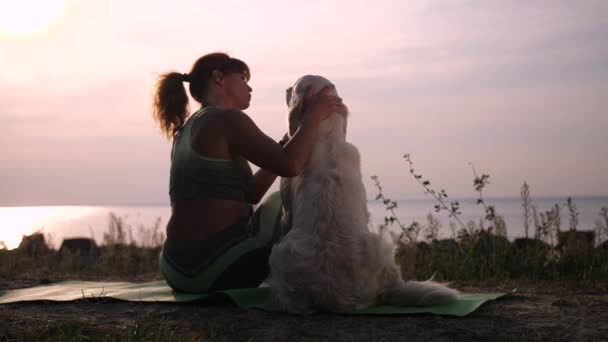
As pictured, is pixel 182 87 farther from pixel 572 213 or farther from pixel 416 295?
pixel 572 213

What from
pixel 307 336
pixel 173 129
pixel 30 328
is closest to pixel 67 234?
pixel 173 129

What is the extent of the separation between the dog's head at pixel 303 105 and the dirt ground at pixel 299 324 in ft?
4.13

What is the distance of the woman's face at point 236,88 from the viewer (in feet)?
16.0

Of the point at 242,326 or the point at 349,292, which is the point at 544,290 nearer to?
the point at 349,292

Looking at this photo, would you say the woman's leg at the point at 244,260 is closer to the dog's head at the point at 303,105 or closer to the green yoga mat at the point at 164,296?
the green yoga mat at the point at 164,296

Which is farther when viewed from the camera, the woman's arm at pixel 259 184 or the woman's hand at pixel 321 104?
the woman's arm at pixel 259 184

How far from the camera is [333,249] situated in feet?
12.7

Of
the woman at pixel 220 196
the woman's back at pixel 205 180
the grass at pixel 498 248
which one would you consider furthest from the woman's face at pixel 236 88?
the grass at pixel 498 248

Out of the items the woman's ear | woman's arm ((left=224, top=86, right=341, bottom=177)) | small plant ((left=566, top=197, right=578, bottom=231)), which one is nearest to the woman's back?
woman's arm ((left=224, top=86, right=341, bottom=177))

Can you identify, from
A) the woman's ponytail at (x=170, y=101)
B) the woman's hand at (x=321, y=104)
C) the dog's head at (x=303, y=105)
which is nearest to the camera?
the woman's hand at (x=321, y=104)

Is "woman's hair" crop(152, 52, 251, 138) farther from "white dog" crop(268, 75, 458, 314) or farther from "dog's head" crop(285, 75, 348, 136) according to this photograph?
"white dog" crop(268, 75, 458, 314)

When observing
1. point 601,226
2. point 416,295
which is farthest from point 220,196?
point 601,226

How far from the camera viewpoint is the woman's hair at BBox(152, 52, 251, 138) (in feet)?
16.1

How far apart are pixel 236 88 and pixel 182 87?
46cm
